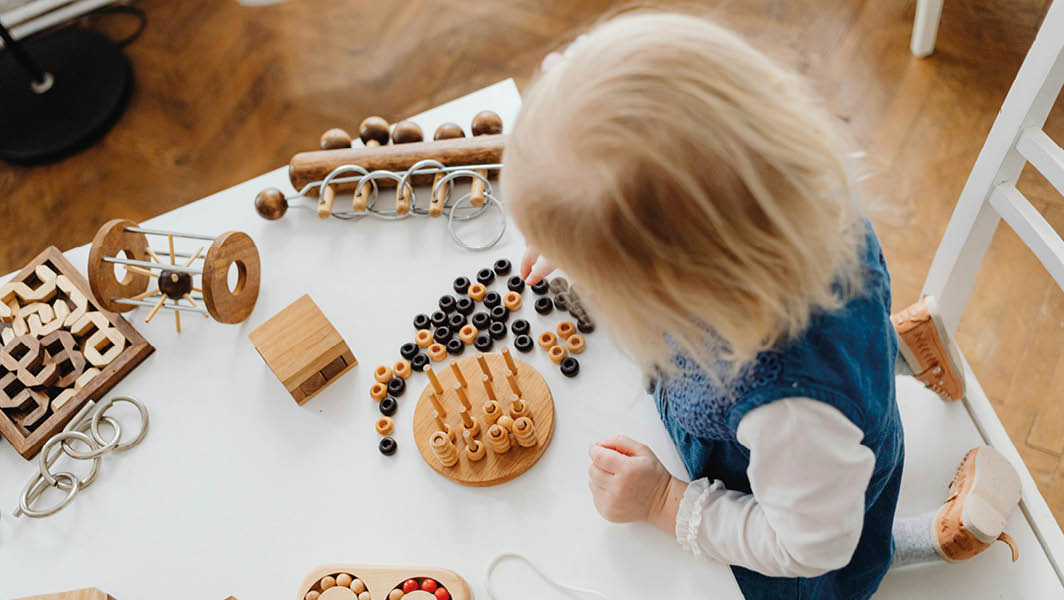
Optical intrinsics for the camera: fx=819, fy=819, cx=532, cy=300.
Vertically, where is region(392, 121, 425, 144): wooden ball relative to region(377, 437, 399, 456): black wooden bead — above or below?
above

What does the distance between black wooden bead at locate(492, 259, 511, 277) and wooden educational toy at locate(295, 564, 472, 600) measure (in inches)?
14.0

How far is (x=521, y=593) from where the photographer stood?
78 cm

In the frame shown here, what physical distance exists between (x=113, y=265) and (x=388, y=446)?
0.42 m

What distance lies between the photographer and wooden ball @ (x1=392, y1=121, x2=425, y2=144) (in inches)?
41.9

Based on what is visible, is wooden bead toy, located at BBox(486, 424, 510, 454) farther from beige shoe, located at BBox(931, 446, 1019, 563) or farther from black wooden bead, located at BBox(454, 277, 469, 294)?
beige shoe, located at BBox(931, 446, 1019, 563)

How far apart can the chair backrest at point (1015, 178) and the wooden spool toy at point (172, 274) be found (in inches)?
33.6

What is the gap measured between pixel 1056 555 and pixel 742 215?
25.3 inches

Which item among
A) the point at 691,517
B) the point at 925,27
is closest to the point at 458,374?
the point at 691,517

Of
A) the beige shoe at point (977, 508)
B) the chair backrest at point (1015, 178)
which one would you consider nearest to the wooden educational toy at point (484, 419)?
the beige shoe at point (977, 508)

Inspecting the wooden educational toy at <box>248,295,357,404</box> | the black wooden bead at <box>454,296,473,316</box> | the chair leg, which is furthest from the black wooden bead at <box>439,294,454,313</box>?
the chair leg

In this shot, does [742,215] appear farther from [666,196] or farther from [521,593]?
[521,593]

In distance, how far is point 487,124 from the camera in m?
1.06

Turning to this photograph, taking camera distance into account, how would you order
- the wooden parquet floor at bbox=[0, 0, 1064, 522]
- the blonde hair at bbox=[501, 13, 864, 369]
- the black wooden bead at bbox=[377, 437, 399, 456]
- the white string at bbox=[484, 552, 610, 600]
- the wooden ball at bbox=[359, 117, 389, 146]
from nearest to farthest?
A: the blonde hair at bbox=[501, 13, 864, 369] < the white string at bbox=[484, 552, 610, 600] < the black wooden bead at bbox=[377, 437, 399, 456] < the wooden ball at bbox=[359, 117, 389, 146] < the wooden parquet floor at bbox=[0, 0, 1064, 522]

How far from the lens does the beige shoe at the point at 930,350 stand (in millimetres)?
956
